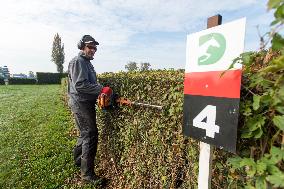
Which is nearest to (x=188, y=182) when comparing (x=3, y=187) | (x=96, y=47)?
(x=96, y=47)

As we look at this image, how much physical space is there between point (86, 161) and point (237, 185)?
10.6 feet

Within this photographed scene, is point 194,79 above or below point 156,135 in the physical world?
above

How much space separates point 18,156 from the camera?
21.1 ft

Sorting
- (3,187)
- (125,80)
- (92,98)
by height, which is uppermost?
(125,80)

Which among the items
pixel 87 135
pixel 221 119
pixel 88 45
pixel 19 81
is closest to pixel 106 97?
A: pixel 87 135

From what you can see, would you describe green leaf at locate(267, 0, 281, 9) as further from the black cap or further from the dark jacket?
the black cap

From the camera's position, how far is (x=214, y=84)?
2158mm

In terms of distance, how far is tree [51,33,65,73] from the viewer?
7888cm

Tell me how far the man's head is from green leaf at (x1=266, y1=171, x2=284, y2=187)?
392 centimetres

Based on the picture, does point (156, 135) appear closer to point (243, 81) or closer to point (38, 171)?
point (243, 81)

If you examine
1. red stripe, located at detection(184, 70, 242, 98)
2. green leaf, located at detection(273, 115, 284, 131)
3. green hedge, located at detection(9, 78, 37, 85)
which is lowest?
Result: green hedge, located at detection(9, 78, 37, 85)

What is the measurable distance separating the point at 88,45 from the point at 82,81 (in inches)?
27.5

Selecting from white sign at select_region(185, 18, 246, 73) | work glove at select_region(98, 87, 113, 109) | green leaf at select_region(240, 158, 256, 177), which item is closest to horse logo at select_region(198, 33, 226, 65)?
white sign at select_region(185, 18, 246, 73)

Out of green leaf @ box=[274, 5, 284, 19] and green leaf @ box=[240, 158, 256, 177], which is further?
green leaf @ box=[240, 158, 256, 177]
